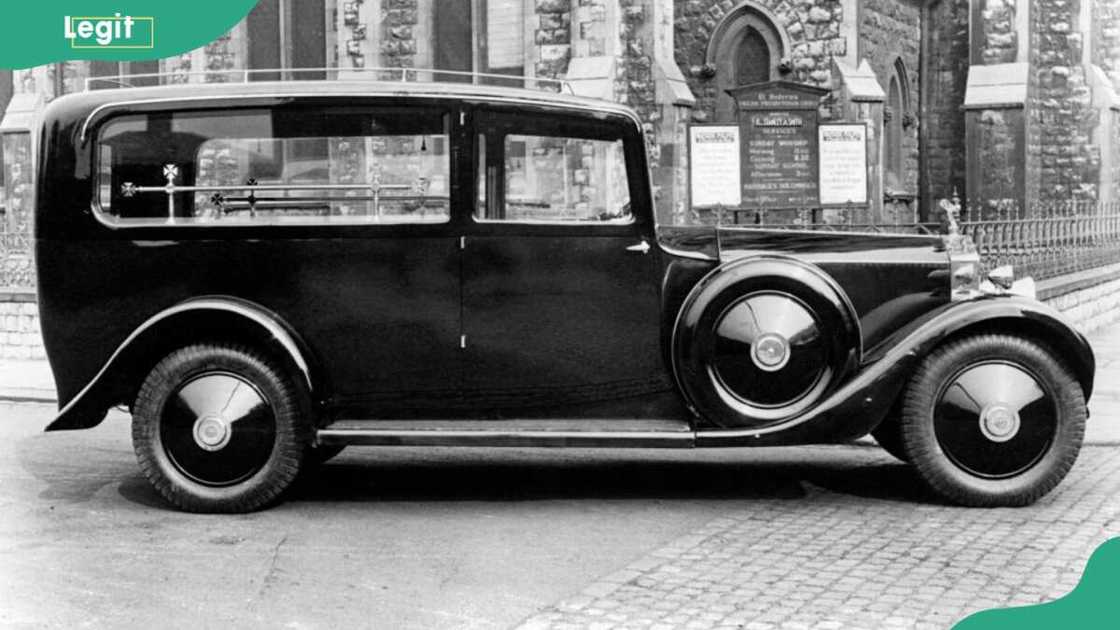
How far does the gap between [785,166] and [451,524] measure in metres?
9.46

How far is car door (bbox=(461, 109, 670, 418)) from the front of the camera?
687cm

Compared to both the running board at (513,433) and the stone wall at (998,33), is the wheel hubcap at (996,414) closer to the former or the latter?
the running board at (513,433)

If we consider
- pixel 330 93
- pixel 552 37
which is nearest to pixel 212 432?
pixel 330 93

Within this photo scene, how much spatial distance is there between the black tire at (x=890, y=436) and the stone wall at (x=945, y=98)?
1797 centimetres

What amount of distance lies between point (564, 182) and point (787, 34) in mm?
14921

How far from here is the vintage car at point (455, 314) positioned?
6.79 metres

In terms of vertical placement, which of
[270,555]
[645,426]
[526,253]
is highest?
[526,253]

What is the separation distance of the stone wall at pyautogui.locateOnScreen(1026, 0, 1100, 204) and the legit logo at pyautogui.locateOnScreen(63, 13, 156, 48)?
18504 millimetres

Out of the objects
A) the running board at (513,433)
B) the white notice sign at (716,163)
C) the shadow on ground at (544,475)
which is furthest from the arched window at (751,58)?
the running board at (513,433)

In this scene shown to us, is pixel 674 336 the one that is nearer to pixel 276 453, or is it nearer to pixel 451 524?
pixel 451 524

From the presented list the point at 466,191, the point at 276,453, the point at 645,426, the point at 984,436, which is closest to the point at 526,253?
the point at 466,191

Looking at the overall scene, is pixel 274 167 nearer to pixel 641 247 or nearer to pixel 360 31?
pixel 641 247

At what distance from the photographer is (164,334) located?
22.7ft

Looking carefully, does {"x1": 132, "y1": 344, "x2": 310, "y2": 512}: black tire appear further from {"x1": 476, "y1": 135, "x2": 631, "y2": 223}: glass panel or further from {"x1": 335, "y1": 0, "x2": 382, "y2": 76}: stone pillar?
{"x1": 335, "y1": 0, "x2": 382, "y2": 76}: stone pillar
